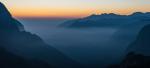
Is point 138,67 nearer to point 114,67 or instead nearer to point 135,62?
point 135,62

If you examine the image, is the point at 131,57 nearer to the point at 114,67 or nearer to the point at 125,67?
the point at 125,67

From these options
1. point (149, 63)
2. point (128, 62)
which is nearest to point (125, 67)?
point (128, 62)

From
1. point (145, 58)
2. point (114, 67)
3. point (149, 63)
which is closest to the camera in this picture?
point (149, 63)

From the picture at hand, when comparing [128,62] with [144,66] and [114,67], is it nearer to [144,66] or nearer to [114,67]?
[144,66]

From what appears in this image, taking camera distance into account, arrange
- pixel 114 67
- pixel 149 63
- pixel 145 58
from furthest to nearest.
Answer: pixel 114 67 → pixel 145 58 → pixel 149 63

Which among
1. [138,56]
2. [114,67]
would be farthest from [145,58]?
[114,67]

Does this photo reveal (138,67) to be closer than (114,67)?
Yes

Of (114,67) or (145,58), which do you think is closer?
(145,58)
